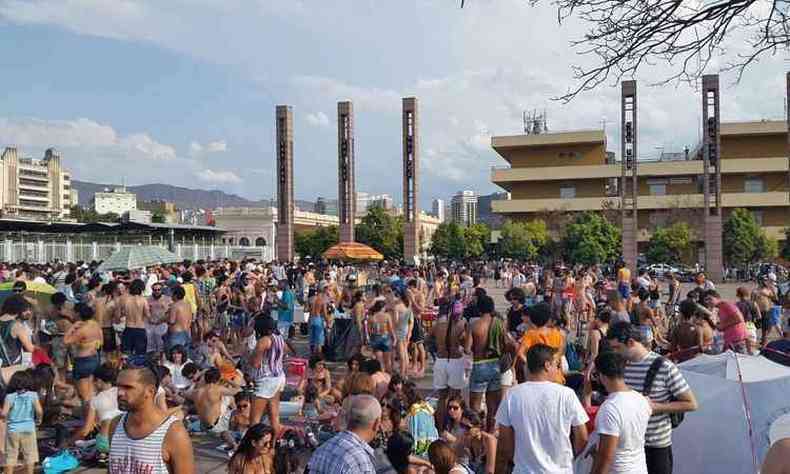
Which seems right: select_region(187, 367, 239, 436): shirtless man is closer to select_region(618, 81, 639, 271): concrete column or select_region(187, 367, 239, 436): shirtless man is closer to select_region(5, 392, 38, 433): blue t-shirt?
select_region(5, 392, 38, 433): blue t-shirt

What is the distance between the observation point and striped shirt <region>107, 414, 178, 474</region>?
3684 mm

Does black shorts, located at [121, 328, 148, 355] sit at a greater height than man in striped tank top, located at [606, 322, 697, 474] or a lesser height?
lesser

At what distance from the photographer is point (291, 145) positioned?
3991 cm

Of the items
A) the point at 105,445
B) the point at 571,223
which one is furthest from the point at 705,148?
the point at 105,445

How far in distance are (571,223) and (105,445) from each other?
47.0 m

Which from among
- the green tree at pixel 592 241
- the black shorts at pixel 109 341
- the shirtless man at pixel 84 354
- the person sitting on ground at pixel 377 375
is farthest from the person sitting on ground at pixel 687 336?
the green tree at pixel 592 241

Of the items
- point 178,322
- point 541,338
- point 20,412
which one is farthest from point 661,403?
point 178,322

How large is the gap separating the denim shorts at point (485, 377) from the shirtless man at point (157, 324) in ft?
19.7

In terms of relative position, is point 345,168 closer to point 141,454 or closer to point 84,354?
point 84,354

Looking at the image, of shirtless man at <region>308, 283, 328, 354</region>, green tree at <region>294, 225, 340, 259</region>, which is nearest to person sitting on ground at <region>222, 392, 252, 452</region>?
shirtless man at <region>308, 283, 328, 354</region>

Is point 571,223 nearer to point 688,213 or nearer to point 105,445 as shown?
point 688,213

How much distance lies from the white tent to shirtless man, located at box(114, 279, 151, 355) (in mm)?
8405

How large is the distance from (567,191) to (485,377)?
58.3 metres

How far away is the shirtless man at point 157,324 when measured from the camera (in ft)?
39.1
